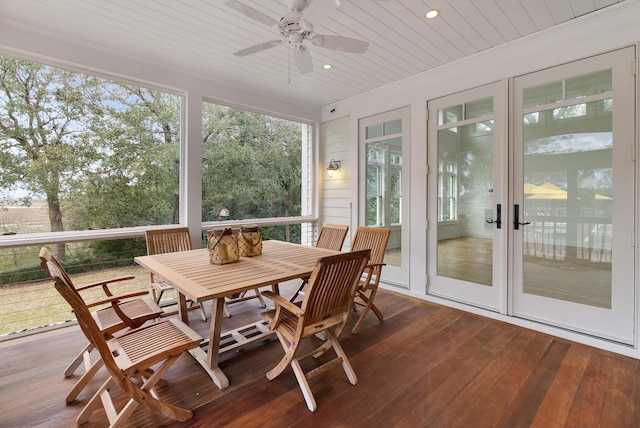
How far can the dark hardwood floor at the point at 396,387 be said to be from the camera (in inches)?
70.9

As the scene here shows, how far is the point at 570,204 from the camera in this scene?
289 cm

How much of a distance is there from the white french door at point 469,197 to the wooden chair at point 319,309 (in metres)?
2.12

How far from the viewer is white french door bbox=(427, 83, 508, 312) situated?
10.8 feet

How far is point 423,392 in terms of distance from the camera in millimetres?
2039

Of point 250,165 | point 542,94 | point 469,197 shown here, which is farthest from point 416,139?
point 250,165

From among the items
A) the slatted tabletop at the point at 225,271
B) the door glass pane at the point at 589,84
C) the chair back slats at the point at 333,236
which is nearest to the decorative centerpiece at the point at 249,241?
the slatted tabletop at the point at 225,271

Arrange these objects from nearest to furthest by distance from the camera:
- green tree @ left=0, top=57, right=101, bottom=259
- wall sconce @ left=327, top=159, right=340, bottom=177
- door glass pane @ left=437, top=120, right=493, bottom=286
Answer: green tree @ left=0, top=57, right=101, bottom=259 → door glass pane @ left=437, top=120, right=493, bottom=286 → wall sconce @ left=327, top=159, right=340, bottom=177

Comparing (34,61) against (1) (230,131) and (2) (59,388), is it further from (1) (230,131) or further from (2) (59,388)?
(2) (59,388)

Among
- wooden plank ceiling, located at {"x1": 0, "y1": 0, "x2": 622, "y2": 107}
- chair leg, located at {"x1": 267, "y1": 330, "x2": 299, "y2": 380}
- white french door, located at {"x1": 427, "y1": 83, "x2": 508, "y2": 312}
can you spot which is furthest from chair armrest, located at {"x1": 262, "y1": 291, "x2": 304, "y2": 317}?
white french door, located at {"x1": 427, "y1": 83, "x2": 508, "y2": 312}

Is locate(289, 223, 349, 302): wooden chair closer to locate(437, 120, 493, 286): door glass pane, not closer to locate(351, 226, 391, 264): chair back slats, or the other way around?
locate(351, 226, 391, 264): chair back slats

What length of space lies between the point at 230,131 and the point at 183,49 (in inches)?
55.9

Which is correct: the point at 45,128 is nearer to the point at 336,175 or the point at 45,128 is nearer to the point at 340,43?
the point at 340,43

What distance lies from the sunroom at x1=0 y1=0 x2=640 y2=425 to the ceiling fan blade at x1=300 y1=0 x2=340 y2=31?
3cm

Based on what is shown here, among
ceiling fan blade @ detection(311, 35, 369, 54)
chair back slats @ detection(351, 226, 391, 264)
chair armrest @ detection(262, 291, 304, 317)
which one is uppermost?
ceiling fan blade @ detection(311, 35, 369, 54)
